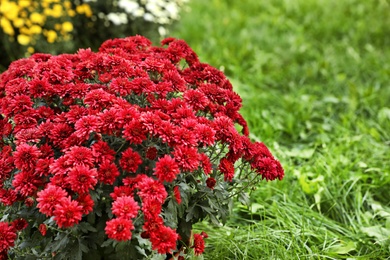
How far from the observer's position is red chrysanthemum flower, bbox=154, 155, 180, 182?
167 centimetres

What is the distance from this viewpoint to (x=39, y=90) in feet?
6.24

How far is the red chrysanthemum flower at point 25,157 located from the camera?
1739mm

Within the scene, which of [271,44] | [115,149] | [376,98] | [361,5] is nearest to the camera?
[115,149]

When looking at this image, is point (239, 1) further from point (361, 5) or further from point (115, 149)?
point (115, 149)

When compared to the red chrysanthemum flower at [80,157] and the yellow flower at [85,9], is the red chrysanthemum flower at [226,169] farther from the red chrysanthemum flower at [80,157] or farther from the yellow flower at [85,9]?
the yellow flower at [85,9]

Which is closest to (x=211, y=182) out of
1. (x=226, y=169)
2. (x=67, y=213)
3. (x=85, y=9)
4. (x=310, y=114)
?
(x=226, y=169)

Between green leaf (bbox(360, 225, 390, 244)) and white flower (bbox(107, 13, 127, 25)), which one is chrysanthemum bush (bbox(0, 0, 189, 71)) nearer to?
white flower (bbox(107, 13, 127, 25))

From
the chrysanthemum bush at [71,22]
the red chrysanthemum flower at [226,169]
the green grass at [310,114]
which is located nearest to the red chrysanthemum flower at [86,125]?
the red chrysanthemum flower at [226,169]

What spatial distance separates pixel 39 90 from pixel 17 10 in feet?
7.76

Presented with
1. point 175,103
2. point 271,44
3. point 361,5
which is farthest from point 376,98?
point 175,103

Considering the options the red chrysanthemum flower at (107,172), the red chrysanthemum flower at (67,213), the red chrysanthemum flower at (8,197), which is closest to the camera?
the red chrysanthemum flower at (67,213)

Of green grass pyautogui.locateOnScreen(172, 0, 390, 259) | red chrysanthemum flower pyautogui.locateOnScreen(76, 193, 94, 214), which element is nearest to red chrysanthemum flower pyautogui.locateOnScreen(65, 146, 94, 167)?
red chrysanthemum flower pyautogui.locateOnScreen(76, 193, 94, 214)

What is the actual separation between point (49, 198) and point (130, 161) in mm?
276

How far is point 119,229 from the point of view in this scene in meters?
1.58
